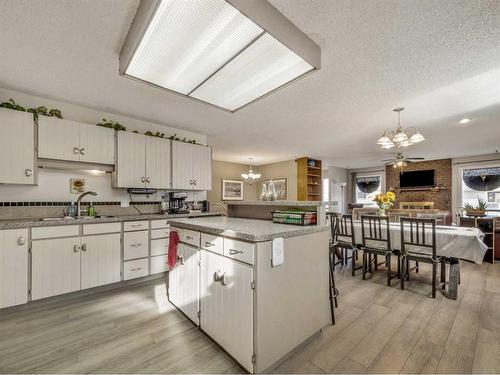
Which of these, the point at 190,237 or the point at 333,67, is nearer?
the point at 190,237

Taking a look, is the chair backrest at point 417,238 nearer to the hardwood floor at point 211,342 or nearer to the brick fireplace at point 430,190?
the hardwood floor at point 211,342

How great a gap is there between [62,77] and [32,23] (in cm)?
86

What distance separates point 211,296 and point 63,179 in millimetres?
2801

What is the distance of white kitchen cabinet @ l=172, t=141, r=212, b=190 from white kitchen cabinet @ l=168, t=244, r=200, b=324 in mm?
1861

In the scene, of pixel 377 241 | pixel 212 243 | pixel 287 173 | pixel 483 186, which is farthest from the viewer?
pixel 287 173

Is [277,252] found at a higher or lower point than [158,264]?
higher

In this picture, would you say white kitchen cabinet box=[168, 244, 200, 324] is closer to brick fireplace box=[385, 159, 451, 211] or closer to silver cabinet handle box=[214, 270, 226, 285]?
silver cabinet handle box=[214, 270, 226, 285]

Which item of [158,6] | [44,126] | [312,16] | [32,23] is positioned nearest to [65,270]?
[44,126]

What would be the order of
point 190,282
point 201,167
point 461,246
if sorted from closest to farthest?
point 190,282, point 461,246, point 201,167

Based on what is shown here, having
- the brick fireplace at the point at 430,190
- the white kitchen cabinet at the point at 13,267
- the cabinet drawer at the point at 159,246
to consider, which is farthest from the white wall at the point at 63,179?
the brick fireplace at the point at 430,190

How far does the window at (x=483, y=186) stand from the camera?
6.56m

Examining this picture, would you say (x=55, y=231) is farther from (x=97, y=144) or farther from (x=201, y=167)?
(x=201, y=167)

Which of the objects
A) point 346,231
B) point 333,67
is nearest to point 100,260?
point 333,67

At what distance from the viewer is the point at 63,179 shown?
3.19 metres
